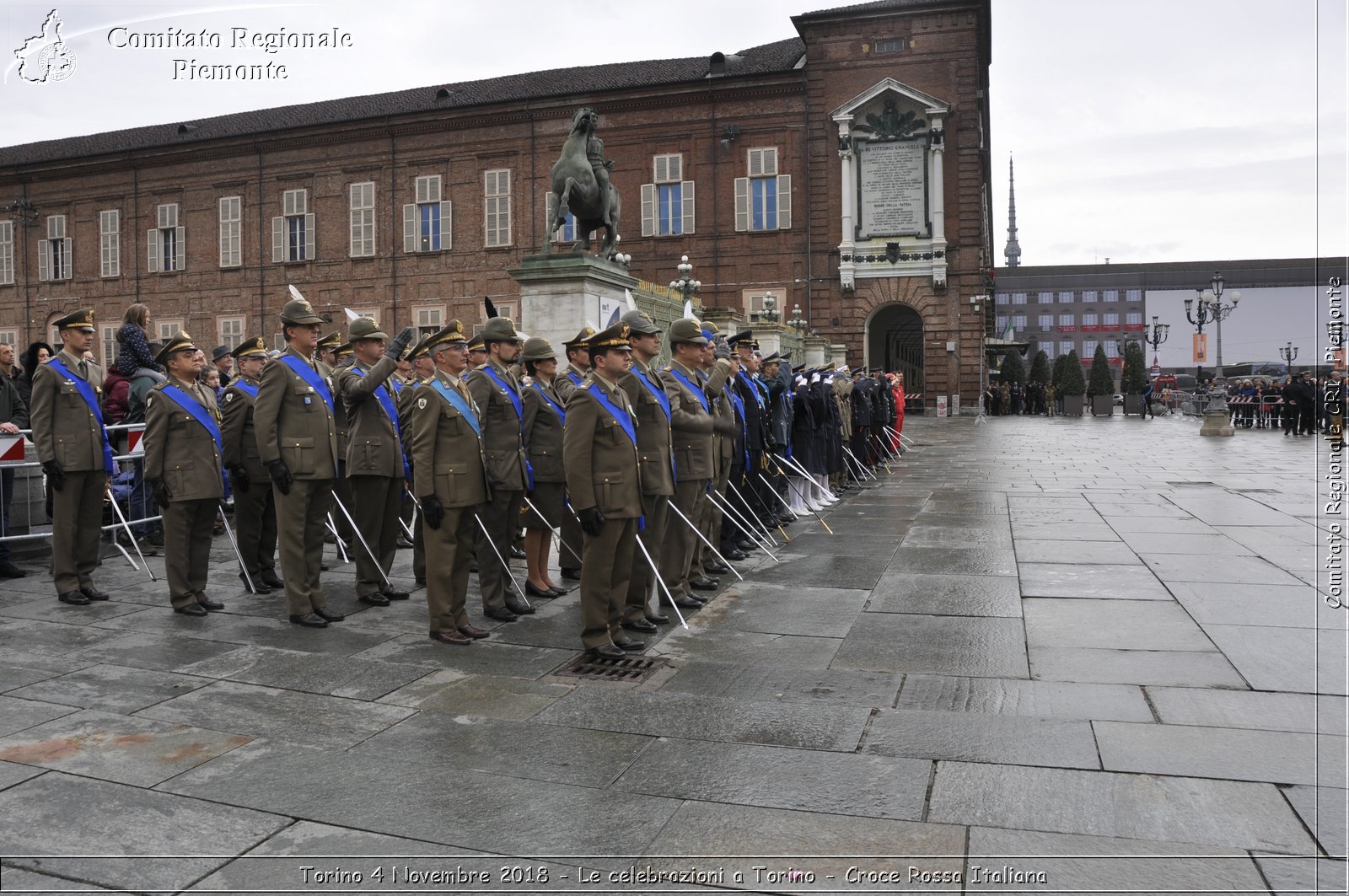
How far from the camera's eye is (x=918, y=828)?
3.63 meters

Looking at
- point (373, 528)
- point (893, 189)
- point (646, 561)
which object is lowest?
point (646, 561)

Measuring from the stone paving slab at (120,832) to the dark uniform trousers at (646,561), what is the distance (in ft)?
10.3

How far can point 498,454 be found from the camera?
7297 mm

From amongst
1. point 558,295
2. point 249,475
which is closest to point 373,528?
point 249,475

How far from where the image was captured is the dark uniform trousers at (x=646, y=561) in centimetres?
662

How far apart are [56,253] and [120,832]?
163 ft

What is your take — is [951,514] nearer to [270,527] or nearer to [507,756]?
[270,527]

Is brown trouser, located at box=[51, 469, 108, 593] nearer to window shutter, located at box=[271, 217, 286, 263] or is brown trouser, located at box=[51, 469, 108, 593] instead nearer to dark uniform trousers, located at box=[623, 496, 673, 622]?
dark uniform trousers, located at box=[623, 496, 673, 622]

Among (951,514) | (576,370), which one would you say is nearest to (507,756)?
(576,370)

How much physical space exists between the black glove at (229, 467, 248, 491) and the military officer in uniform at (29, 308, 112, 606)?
92 cm

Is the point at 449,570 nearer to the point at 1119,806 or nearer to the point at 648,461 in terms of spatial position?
the point at 648,461

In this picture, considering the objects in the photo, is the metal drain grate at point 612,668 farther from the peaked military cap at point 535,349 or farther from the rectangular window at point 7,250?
the rectangular window at point 7,250

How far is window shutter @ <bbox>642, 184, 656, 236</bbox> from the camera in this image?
38406mm

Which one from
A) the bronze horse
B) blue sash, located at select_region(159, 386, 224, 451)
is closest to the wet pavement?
blue sash, located at select_region(159, 386, 224, 451)
